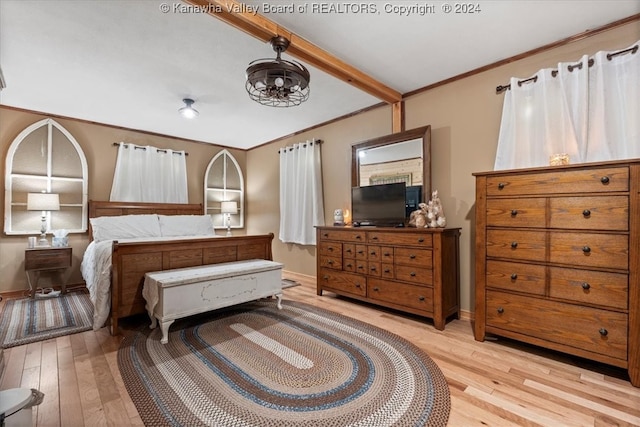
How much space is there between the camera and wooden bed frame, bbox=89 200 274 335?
2604mm

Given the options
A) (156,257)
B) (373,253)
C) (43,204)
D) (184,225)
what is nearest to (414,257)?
(373,253)

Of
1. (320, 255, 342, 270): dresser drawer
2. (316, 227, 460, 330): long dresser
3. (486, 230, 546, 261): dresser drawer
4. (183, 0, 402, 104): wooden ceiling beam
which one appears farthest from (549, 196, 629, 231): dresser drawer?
(320, 255, 342, 270): dresser drawer

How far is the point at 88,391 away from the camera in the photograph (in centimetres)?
172

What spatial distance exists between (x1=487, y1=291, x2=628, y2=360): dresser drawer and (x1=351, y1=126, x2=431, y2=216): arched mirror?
1.32 meters

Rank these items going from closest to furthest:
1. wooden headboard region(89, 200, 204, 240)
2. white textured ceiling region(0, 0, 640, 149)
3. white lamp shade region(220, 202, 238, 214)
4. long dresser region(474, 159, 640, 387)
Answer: long dresser region(474, 159, 640, 387) → white textured ceiling region(0, 0, 640, 149) → wooden headboard region(89, 200, 204, 240) → white lamp shade region(220, 202, 238, 214)

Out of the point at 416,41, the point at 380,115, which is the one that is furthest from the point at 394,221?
the point at 416,41

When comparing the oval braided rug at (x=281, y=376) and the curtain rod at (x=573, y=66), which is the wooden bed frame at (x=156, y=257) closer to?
the oval braided rug at (x=281, y=376)

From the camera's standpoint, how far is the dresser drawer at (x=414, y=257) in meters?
2.71

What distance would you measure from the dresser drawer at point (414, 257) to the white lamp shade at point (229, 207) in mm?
3542

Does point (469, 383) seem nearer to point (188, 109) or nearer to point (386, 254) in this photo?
point (386, 254)

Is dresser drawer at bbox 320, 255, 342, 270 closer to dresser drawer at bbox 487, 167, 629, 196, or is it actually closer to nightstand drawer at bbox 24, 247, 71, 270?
dresser drawer at bbox 487, 167, 629, 196

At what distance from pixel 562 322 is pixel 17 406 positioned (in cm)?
306

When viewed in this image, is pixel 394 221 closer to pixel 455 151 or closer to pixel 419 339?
pixel 455 151

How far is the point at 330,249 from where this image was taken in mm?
3637
